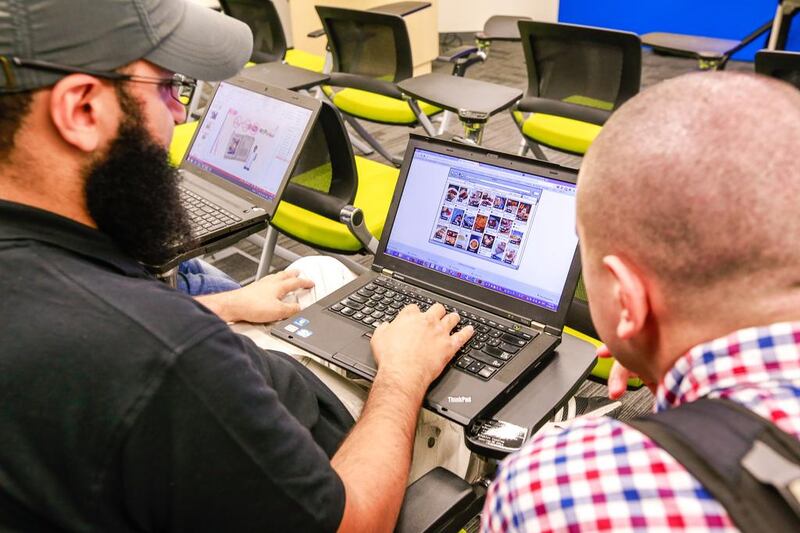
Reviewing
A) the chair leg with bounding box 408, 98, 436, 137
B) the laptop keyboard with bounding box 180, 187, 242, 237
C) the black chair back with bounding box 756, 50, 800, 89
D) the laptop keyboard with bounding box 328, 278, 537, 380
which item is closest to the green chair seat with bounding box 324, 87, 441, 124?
the chair leg with bounding box 408, 98, 436, 137

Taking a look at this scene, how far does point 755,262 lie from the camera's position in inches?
21.0

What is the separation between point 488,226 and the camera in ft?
3.82

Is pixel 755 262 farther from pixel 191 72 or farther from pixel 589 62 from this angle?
pixel 589 62

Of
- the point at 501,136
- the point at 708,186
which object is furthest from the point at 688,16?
the point at 708,186

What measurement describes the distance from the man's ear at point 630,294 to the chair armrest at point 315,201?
3.65 feet

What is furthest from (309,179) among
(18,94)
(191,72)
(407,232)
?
(18,94)

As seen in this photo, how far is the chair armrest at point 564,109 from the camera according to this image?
8.14 ft

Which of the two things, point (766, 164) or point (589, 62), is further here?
point (589, 62)

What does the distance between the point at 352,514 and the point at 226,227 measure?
0.78 m

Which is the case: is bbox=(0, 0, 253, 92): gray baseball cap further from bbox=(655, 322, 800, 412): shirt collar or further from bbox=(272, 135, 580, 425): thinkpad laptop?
bbox=(655, 322, 800, 412): shirt collar

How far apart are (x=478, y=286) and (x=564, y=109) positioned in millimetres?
1621

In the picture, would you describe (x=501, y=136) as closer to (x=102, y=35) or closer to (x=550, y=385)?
(x=550, y=385)

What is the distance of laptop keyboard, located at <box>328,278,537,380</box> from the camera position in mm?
1027

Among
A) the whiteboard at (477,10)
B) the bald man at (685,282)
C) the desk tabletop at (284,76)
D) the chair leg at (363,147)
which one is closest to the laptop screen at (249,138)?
the desk tabletop at (284,76)
